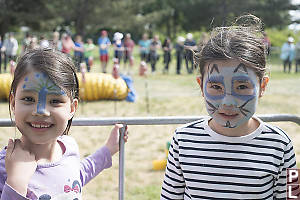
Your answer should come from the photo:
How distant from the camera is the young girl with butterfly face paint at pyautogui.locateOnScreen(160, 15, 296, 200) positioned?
5.96ft

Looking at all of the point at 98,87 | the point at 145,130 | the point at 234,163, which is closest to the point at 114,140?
the point at 234,163

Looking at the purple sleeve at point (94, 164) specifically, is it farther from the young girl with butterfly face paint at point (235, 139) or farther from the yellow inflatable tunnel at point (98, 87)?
the yellow inflatable tunnel at point (98, 87)

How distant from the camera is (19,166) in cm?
169

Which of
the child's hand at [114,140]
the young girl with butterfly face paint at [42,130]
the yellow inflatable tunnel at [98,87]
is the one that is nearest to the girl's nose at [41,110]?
the young girl with butterfly face paint at [42,130]

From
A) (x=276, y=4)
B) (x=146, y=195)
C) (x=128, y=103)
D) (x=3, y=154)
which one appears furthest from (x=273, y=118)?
(x=276, y=4)

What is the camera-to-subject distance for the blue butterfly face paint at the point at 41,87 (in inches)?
70.6

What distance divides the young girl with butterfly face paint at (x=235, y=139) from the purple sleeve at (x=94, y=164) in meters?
0.41

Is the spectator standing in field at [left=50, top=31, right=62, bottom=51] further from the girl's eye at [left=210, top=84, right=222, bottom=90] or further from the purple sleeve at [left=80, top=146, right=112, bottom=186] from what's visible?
the girl's eye at [left=210, top=84, right=222, bottom=90]

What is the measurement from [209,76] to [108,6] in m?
31.2

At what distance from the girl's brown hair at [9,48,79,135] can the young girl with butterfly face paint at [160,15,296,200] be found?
575mm

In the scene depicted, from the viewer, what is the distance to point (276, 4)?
125ft

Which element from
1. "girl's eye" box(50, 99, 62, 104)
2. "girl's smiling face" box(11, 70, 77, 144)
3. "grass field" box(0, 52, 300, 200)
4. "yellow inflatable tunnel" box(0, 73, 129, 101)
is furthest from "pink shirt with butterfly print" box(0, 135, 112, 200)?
"yellow inflatable tunnel" box(0, 73, 129, 101)

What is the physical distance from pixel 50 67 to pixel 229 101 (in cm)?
78

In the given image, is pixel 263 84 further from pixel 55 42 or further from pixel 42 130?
pixel 55 42
